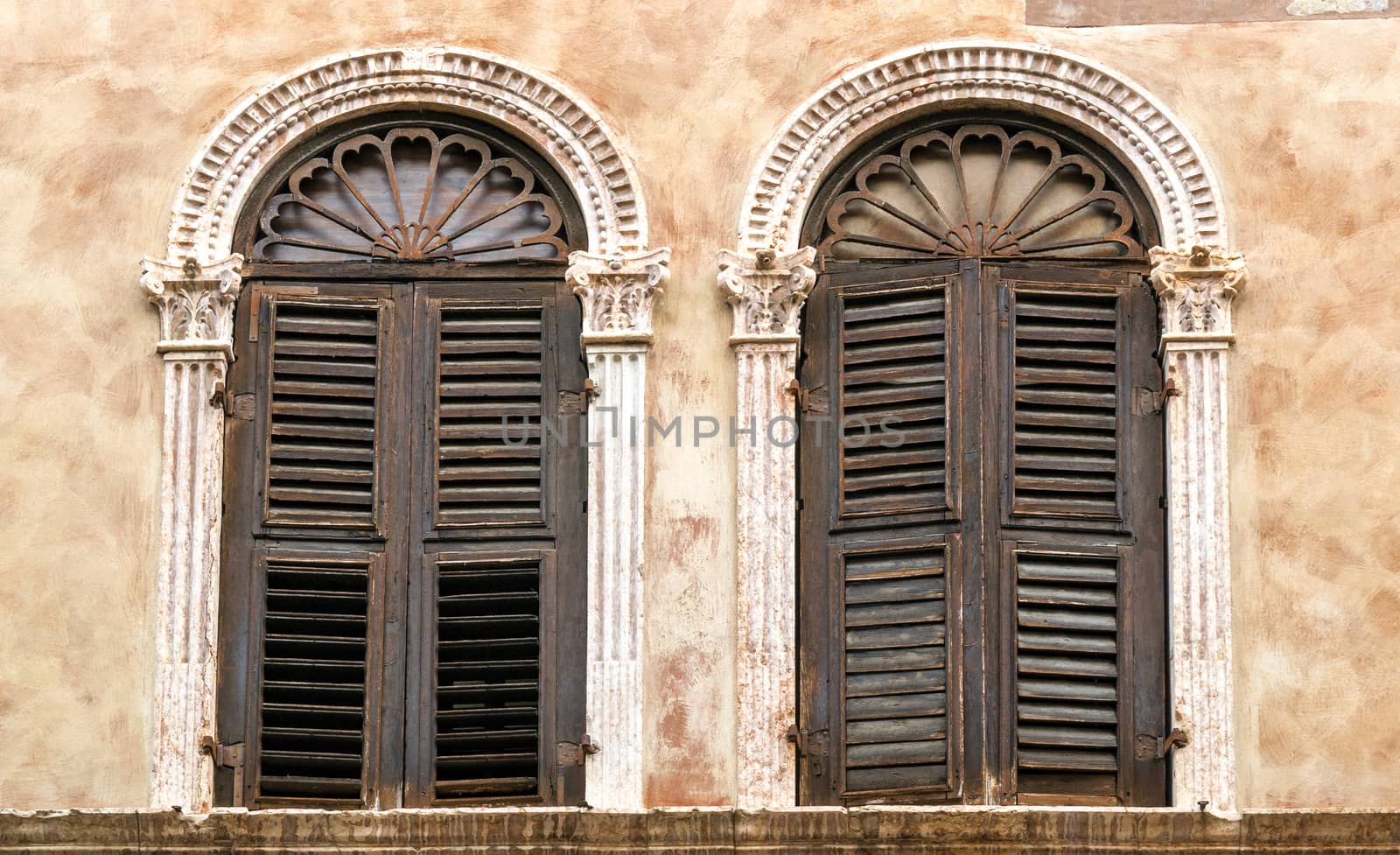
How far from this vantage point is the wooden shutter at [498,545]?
1249cm

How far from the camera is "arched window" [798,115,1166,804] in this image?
40.6 feet

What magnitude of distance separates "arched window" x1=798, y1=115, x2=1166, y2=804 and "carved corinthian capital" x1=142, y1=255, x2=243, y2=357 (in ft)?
7.65

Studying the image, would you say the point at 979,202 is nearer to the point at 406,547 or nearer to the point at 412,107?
the point at 412,107

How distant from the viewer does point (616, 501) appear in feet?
41.3

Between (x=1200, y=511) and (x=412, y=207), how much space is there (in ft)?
11.3

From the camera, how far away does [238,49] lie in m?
13.1

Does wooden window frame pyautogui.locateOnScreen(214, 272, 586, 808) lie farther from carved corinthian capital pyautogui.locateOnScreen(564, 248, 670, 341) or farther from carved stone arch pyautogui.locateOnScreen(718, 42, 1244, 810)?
carved stone arch pyautogui.locateOnScreen(718, 42, 1244, 810)

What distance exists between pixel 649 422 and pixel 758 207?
1.00 metres

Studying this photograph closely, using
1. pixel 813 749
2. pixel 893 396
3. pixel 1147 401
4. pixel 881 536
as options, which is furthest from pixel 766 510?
pixel 1147 401

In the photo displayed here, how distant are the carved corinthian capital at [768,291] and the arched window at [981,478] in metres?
0.17

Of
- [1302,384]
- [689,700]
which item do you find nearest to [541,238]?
[689,700]

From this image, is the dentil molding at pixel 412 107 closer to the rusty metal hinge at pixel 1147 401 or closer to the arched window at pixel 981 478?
the arched window at pixel 981 478

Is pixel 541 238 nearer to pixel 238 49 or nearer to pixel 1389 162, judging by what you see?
pixel 238 49

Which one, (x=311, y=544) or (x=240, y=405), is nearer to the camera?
(x=311, y=544)
